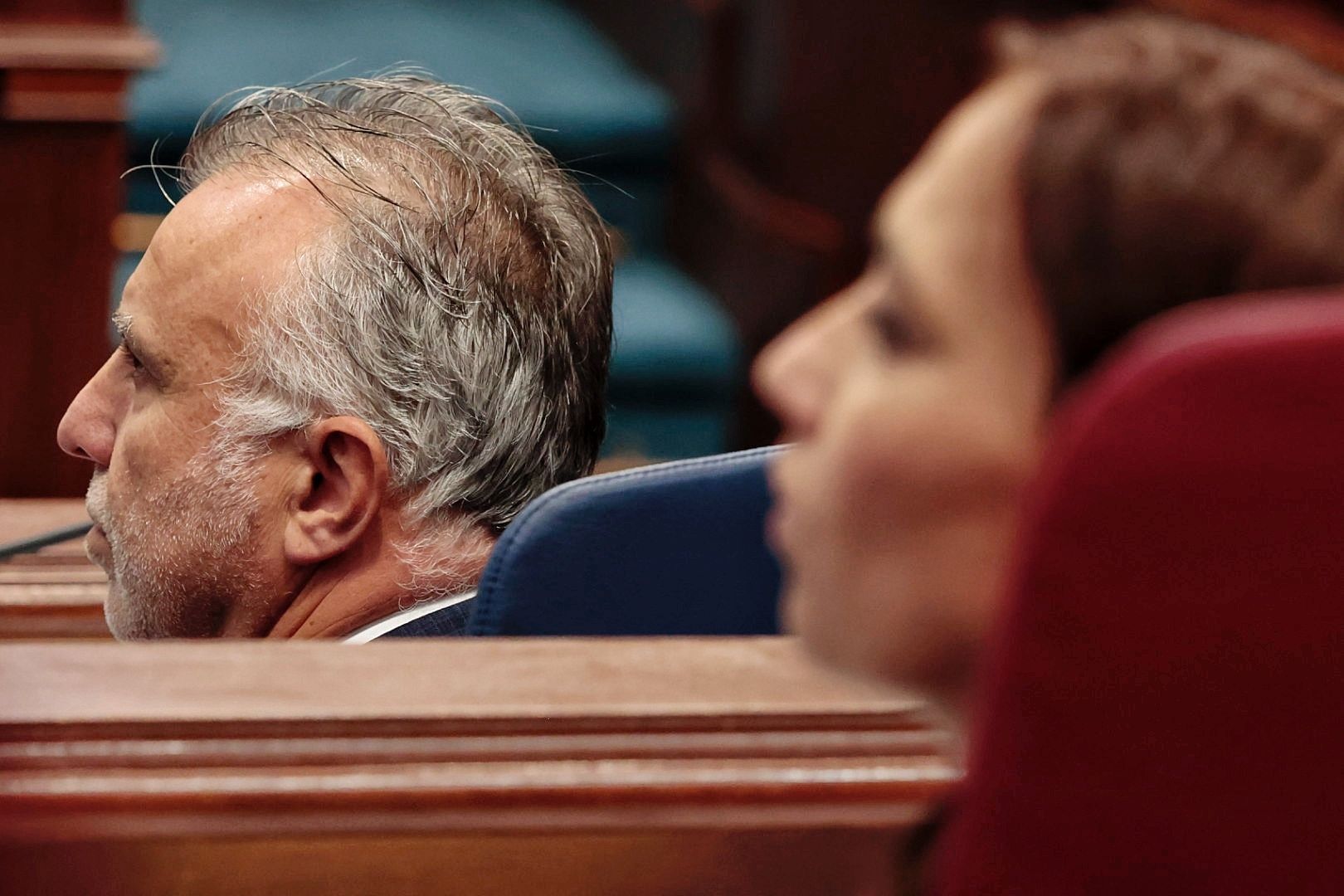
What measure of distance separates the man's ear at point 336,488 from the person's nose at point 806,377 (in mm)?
745

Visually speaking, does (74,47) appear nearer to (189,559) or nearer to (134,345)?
(134,345)

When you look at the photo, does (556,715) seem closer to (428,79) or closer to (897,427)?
(897,427)

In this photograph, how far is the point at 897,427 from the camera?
307mm

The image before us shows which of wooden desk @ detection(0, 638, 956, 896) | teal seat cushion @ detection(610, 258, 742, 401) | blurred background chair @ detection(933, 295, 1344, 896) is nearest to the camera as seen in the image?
blurred background chair @ detection(933, 295, 1344, 896)

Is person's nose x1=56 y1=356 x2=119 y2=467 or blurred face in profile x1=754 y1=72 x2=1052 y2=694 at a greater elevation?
blurred face in profile x1=754 y1=72 x2=1052 y2=694

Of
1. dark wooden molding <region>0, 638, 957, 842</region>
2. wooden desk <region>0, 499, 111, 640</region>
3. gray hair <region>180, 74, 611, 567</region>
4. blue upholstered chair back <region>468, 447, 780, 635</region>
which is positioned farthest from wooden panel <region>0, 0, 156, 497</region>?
dark wooden molding <region>0, 638, 957, 842</region>

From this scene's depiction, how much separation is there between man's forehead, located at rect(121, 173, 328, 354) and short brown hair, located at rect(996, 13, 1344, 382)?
817mm

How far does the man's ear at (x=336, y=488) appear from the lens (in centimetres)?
107

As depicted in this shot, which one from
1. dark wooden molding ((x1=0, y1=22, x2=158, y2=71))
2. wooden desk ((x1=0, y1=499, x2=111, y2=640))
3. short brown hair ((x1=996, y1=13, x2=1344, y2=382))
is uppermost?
short brown hair ((x1=996, y1=13, x2=1344, y2=382))

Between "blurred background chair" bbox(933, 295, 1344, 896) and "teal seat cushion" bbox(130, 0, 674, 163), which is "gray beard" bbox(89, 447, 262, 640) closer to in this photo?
"blurred background chair" bbox(933, 295, 1344, 896)

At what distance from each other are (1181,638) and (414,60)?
9.30 feet

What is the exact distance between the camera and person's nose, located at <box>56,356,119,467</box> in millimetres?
1162

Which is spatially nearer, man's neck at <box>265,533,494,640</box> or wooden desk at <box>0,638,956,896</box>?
wooden desk at <box>0,638,956,896</box>

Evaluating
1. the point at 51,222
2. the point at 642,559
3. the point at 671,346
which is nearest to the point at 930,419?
the point at 642,559
